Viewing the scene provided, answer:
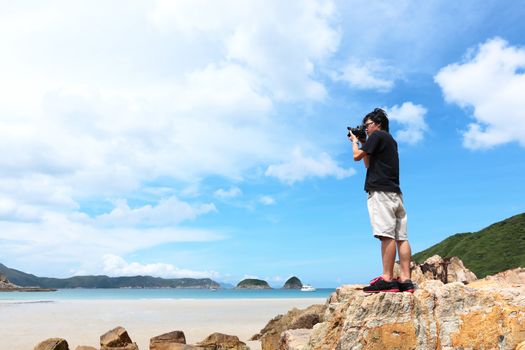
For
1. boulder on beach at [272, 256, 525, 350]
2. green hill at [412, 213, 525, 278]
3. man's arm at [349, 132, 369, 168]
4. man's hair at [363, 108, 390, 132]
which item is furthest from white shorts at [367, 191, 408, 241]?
green hill at [412, 213, 525, 278]

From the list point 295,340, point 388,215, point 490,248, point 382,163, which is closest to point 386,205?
point 388,215

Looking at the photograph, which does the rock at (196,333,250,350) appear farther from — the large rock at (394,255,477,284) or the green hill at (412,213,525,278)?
the green hill at (412,213,525,278)

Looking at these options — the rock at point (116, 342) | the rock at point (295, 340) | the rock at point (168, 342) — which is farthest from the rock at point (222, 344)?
the rock at point (295, 340)

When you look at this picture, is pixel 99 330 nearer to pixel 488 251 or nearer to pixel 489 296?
pixel 489 296

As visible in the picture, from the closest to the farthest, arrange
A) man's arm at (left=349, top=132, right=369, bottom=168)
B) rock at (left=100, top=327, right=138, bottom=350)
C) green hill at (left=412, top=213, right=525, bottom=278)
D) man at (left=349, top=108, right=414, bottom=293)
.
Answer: man at (left=349, top=108, right=414, bottom=293), man's arm at (left=349, top=132, right=369, bottom=168), rock at (left=100, top=327, right=138, bottom=350), green hill at (left=412, top=213, right=525, bottom=278)

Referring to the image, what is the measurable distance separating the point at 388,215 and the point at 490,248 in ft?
429

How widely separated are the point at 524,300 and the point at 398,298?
1931 mm

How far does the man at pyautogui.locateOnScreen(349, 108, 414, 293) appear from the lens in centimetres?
803

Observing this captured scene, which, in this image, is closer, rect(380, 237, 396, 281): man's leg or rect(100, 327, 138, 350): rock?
rect(380, 237, 396, 281): man's leg

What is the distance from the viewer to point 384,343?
7309mm

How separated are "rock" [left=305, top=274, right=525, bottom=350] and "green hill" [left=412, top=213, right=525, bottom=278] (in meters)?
112

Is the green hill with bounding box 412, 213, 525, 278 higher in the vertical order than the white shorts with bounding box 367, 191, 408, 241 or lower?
higher

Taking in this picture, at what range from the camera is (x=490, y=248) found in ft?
409

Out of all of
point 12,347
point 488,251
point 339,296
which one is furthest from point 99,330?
point 488,251
